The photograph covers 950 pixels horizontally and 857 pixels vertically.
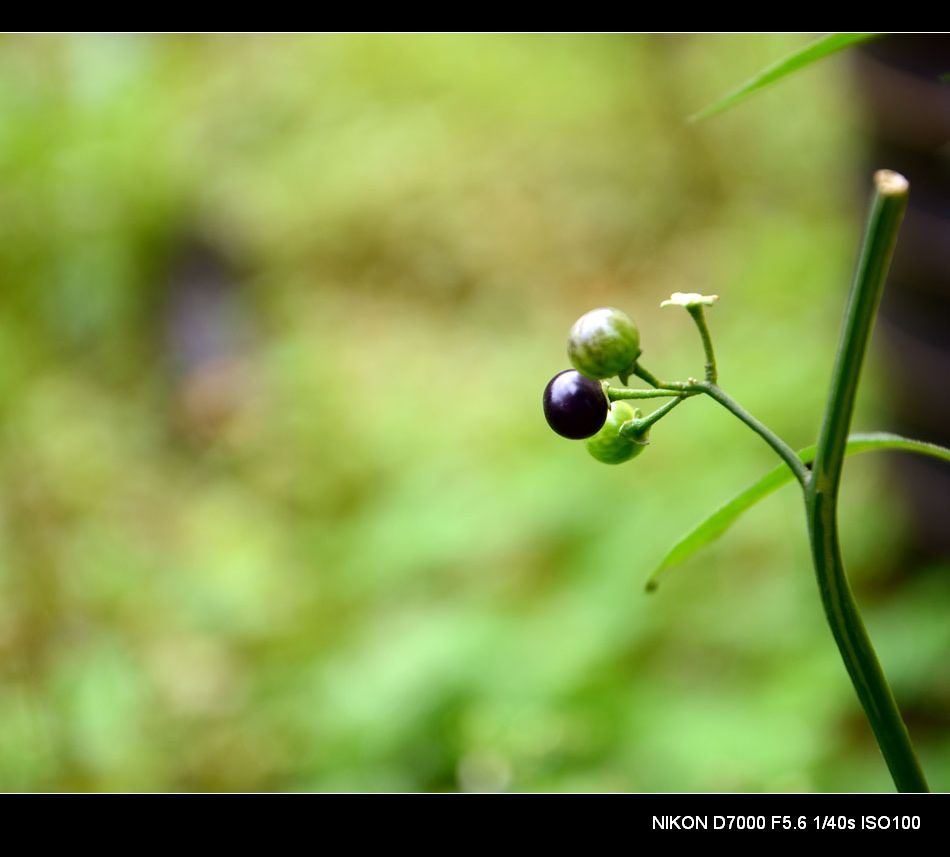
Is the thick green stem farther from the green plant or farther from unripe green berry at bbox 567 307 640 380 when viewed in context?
unripe green berry at bbox 567 307 640 380

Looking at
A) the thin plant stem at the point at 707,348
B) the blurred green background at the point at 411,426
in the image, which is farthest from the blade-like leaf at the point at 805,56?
the blurred green background at the point at 411,426

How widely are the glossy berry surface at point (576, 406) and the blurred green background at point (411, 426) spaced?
1.36m

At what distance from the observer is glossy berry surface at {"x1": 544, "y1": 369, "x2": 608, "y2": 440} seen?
46 centimetres

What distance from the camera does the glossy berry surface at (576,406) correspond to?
46 centimetres

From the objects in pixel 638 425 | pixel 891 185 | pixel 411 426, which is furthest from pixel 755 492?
pixel 411 426

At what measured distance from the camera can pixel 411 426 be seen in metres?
3.36

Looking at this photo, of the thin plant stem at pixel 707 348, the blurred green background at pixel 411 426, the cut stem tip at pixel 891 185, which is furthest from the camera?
the blurred green background at pixel 411 426

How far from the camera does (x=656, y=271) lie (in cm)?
413

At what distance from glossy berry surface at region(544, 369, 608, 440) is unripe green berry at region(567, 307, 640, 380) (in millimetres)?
11

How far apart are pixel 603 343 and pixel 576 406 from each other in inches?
1.2

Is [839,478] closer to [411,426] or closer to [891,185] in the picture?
[891,185]

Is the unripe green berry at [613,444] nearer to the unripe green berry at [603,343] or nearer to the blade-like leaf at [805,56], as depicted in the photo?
the unripe green berry at [603,343]


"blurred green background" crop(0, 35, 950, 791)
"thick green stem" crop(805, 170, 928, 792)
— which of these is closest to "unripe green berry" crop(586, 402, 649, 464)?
"thick green stem" crop(805, 170, 928, 792)
